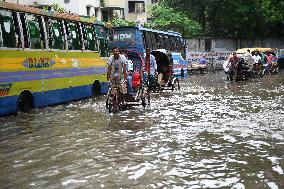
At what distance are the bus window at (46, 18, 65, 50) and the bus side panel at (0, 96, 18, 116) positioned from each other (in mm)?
3058

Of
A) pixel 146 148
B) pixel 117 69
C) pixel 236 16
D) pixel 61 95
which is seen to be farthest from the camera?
pixel 236 16

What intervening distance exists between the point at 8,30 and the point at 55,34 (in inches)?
120

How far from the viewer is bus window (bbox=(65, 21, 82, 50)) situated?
17234 mm

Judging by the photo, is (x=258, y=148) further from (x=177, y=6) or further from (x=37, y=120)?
(x=177, y=6)

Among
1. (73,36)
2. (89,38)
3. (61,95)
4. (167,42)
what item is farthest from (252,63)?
(61,95)

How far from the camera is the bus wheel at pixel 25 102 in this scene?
559 inches

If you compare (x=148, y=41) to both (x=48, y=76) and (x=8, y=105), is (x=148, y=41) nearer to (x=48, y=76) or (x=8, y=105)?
(x=48, y=76)

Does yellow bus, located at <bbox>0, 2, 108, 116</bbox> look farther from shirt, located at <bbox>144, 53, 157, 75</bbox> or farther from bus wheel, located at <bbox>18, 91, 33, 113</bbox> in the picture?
shirt, located at <bbox>144, 53, 157, 75</bbox>

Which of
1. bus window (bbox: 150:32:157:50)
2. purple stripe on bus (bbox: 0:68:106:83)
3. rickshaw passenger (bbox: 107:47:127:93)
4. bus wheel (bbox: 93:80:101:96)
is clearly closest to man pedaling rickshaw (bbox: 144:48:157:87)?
purple stripe on bus (bbox: 0:68:106:83)

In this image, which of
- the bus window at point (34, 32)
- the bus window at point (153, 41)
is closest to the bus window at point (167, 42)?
the bus window at point (153, 41)

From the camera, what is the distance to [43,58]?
15258 mm

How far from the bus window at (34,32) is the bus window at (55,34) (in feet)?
1.81

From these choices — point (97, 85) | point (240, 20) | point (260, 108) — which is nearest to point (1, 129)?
point (260, 108)

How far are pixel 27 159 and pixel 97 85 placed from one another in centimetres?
1280
